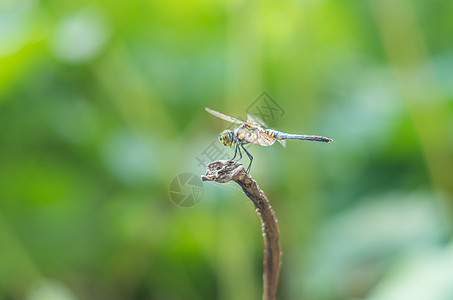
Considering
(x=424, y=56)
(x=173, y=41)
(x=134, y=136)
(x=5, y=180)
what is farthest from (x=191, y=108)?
(x=424, y=56)

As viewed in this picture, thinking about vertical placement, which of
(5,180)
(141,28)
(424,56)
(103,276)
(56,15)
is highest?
(424,56)

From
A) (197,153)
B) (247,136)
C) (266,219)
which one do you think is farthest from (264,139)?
(197,153)

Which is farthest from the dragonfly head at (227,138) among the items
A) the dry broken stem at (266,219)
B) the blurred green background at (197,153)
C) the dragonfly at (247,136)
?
the blurred green background at (197,153)

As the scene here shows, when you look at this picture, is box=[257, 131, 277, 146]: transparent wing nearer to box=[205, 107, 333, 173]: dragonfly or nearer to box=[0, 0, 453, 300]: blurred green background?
box=[205, 107, 333, 173]: dragonfly

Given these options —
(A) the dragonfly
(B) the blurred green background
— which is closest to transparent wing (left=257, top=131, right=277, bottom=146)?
(A) the dragonfly

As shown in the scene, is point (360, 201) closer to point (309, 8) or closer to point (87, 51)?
point (309, 8)

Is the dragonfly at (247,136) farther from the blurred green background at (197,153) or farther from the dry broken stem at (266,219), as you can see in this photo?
the blurred green background at (197,153)
